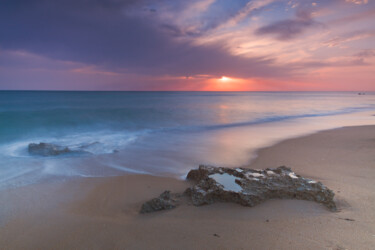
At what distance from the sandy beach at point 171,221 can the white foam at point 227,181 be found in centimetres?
31

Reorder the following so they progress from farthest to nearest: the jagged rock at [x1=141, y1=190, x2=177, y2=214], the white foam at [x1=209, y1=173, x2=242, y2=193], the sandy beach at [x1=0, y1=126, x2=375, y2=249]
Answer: the white foam at [x1=209, y1=173, x2=242, y2=193]
the jagged rock at [x1=141, y1=190, x2=177, y2=214]
the sandy beach at [x1=0, y1=126, x2=375, y2=249]

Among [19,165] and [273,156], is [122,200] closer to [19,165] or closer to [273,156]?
[19,165]

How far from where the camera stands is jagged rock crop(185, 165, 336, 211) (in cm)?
395

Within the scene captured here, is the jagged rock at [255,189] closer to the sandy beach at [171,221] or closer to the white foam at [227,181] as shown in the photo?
the white foam at [227,181]

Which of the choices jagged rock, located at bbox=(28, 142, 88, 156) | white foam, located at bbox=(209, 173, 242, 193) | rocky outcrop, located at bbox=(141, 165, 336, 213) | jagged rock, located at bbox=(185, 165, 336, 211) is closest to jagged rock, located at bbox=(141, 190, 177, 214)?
rocky outcrop, located at bbox=(141, 165, 336, 213)

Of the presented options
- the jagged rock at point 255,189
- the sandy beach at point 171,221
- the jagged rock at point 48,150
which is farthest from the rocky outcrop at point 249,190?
the jagged rock at point 48,150

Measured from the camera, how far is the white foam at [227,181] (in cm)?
408

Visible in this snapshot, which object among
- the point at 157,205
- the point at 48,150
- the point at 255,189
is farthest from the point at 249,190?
the point at 48,150

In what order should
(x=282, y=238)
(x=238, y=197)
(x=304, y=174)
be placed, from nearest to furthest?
1. (x=282, y=238)
2. (x=238, y=197)
3. (x=304, y=174)

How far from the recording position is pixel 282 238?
3.05 m

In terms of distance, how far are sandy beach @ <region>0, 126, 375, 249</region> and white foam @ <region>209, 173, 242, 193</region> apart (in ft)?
1.02

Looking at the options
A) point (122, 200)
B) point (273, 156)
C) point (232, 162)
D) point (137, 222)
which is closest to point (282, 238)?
point (137, 222)

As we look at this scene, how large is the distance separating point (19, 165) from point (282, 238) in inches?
317

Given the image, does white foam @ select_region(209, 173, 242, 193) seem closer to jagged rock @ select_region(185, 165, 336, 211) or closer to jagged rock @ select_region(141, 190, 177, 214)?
jagged rock @ select_region(185, 165, 336, 211)
